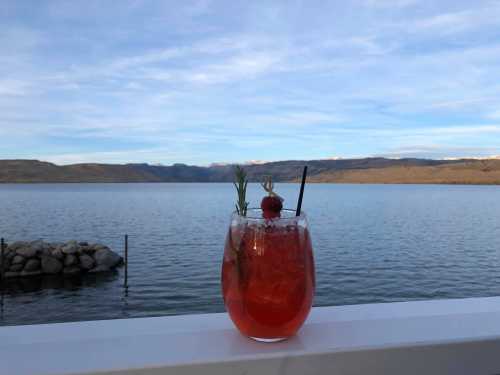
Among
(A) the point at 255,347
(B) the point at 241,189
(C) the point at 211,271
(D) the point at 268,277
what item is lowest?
(C) the point at 211,271

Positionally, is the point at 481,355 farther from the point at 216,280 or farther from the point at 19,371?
the point at 216,280

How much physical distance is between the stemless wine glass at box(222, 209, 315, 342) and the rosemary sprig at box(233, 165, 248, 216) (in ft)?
0.15

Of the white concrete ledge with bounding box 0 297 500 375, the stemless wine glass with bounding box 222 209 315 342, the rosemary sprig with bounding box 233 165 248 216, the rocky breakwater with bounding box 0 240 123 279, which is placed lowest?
the rocky breakwater with bounding box 0 240 123 279

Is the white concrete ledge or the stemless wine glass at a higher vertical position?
the stemless wine glass

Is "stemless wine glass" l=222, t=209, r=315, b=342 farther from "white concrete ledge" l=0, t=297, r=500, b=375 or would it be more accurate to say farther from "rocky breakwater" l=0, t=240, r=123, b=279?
"rocky breakwater" l=0, t=240, r=123, b=279

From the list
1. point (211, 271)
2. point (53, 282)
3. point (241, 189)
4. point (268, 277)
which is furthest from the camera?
point (211, 271)

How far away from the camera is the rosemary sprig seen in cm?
91

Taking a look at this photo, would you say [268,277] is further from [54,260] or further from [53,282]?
[54,260]

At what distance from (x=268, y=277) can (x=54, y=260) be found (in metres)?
21.3

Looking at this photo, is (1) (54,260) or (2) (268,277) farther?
(1) (54,260)

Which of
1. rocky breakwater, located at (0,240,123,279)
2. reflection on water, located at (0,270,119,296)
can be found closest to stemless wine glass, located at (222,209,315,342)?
reflection on water, located at (0,270,119,296)

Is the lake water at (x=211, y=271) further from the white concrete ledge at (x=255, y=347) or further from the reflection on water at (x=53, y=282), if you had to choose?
the white concrete ledge at (x=255, y=347)

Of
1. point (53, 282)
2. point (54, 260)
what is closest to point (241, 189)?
point (53, 282)

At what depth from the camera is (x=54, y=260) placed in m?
19.9
